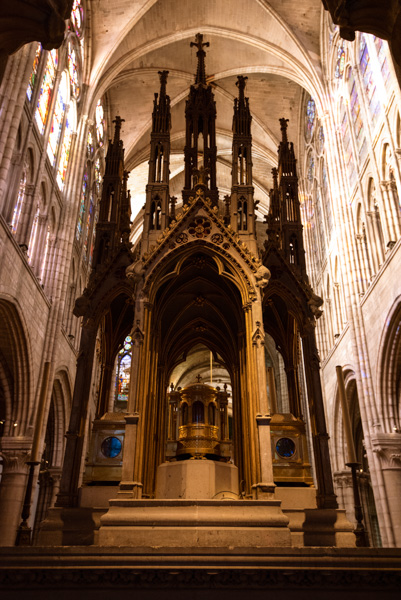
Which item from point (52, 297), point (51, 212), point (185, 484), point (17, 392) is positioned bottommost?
point (185, 484)

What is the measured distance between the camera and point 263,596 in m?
4.50

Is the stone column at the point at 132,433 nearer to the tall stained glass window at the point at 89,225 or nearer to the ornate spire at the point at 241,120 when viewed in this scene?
the ornate spire at the point at 241,120

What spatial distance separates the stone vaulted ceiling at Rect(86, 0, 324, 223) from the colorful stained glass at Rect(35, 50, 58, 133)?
3.62 metres

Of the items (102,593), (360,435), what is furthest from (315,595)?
(360,435)

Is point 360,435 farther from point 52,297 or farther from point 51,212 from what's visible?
point 51,212

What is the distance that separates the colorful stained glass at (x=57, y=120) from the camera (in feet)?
56.3

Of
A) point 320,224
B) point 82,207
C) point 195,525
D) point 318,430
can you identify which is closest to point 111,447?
point 195,525

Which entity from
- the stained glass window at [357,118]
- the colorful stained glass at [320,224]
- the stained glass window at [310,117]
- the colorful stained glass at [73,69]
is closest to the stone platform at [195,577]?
the stained glass window at [357,118]

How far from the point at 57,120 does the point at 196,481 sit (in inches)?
600

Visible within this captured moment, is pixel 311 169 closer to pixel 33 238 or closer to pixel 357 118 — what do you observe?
pixel 357 118

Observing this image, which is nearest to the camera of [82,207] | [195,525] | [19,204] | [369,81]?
[195,525]

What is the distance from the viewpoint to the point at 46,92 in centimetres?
1634

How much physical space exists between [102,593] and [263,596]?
1478 millimetres

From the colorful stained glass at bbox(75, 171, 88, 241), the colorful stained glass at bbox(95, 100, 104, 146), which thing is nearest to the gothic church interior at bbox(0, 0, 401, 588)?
the colorful stained glass at bbox(75, 171, 88, 241)
